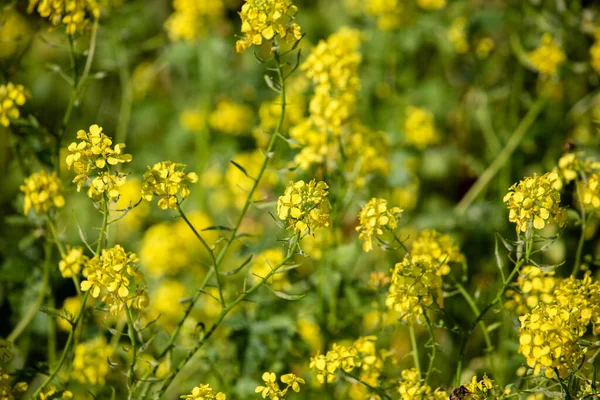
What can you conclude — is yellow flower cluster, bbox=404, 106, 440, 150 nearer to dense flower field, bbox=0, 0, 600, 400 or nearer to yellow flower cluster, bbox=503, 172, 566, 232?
dense flower field, bbox=0, 0, 600, 400

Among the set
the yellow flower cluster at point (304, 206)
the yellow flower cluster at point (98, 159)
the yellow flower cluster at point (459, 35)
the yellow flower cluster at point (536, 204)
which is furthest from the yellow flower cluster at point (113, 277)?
the yellow flower cluster at point (459, 35)

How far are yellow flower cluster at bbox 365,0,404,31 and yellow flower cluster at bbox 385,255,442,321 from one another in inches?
68.5

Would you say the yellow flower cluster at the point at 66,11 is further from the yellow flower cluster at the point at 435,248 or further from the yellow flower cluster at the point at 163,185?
the yellow flower cluster at the point at 435,248

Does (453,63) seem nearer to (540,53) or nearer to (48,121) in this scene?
(540,53)

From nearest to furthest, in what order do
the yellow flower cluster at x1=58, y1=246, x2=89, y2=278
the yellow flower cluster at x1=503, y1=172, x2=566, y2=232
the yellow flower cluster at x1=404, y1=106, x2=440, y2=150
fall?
the yellow flower cluster at x1=503, y1=172, x2=566, y2=232, the yellow flower cluster at x1=58, y1=246, x2=89, y2=278, the yellow flower cluster at x1=404, y1=106, x2=440, y2=150

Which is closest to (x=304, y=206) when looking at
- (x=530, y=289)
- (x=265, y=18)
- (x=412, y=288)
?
(x=412, y=288)

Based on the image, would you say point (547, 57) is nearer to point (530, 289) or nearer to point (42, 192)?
point (530, 289)

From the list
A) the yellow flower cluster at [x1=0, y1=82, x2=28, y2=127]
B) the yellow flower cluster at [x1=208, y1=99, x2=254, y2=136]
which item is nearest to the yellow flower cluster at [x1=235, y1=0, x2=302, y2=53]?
the yellow flower cluster at [x1=0, y1=82, x2=28, y2=127]

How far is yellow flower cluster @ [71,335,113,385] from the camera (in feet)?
7.05

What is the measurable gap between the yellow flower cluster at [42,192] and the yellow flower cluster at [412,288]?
3.41 feet

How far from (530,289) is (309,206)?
0.61 m

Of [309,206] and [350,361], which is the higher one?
[309,206]

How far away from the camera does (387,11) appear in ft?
10.3

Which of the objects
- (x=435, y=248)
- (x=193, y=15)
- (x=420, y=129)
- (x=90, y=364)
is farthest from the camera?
(x=193, y=15)
